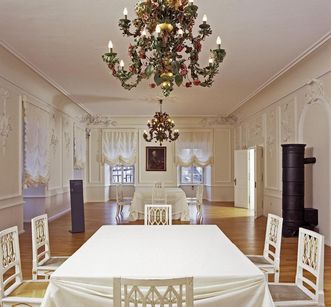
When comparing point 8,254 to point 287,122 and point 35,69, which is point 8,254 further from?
point 287,122

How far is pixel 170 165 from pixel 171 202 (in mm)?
4669

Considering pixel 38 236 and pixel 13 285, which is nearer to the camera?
pixel 13 285

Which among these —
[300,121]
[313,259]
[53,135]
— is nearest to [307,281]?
[313,259]

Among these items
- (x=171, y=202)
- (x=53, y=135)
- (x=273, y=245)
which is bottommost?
(x=171, y=202)

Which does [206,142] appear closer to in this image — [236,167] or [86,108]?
[236,167]

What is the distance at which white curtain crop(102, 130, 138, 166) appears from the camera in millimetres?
13516

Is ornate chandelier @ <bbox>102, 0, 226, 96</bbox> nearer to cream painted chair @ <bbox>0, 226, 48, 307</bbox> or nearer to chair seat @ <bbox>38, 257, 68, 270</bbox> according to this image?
cream painted chair @ <bbox>0, 226, 48, 307</bbox>

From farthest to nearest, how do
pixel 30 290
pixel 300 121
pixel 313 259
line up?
1. pixel 300 121
2. pixel 30 290
3. pixel 313 259

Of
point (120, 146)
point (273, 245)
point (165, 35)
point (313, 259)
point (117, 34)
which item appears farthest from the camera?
point (120, 146)

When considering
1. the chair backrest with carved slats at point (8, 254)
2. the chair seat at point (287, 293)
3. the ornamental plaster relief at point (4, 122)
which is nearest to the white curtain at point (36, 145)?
the ornamental plaster relief at point (4, 122)

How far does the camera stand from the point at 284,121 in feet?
27.2

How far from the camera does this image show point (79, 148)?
12.1 meters

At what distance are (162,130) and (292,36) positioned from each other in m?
4.76

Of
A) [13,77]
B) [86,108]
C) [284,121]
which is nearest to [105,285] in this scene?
[13,77]
